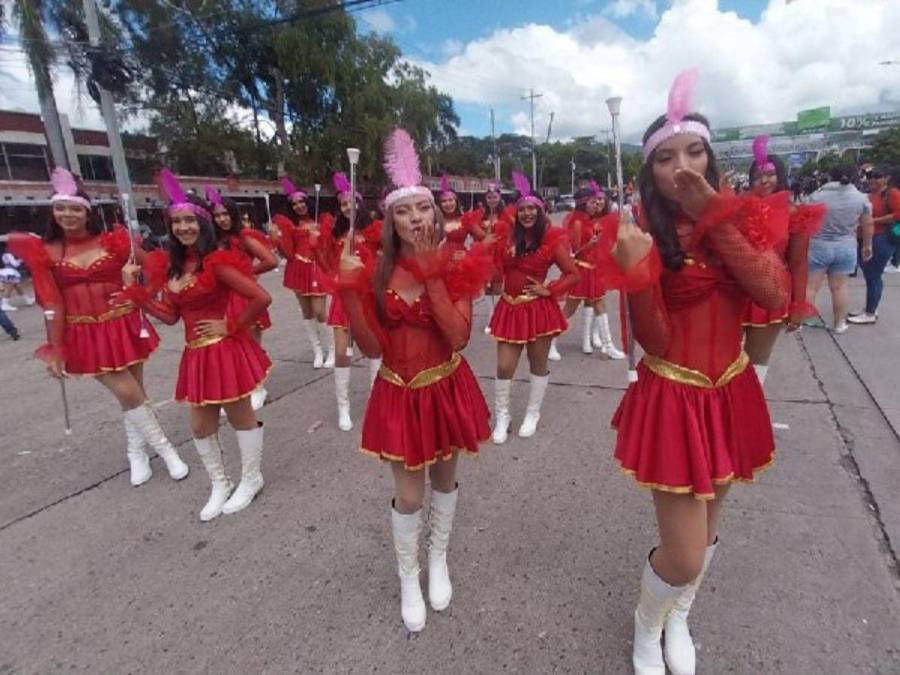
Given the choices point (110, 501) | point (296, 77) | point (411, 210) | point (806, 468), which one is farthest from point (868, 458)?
point (296, 77)

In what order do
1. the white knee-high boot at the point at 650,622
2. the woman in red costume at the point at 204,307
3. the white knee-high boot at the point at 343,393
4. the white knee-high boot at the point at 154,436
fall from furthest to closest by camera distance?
the white knee-high boot at the point at 343,393
the white knee-high boot at the point at 154,436
the woman in red costume at the point at 204,307
the white knee-high boot at the point at 650,622

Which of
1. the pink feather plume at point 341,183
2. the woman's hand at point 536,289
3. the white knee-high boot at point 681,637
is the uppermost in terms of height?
the pink feather plume at point 341,183

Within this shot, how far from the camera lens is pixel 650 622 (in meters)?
1.94

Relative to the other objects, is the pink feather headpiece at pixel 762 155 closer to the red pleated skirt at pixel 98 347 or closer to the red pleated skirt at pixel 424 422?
the red pleated skirt at pixel 424 422

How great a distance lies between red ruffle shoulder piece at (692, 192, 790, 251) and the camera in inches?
54.1

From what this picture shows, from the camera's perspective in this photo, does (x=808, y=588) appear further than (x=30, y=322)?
No

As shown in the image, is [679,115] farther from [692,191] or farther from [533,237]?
[533,237]

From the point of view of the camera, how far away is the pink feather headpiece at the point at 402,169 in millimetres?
2111

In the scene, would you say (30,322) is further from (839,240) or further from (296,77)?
(296,77)

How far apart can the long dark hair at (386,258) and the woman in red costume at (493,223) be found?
1.28m

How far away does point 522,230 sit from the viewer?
3.96 m

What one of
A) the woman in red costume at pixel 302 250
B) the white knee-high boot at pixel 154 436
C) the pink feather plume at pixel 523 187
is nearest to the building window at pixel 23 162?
the woman in red costume at pixel 302 250

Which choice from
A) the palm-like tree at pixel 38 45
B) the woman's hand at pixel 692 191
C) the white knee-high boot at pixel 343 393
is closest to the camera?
the woman's hand at pixel 692 191

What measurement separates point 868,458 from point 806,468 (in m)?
0.45
